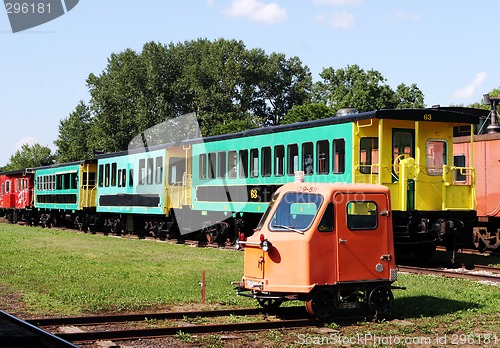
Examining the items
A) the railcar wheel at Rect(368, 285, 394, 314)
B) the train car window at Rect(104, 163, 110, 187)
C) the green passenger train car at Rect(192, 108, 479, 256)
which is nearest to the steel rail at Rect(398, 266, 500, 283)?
the green passenger train car at Rect(192, 108, 479, 256)

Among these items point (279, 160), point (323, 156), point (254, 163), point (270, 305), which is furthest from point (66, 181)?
point (270, 305)

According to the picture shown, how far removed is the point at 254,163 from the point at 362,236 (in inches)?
469

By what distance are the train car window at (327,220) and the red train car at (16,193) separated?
40060 millimetres

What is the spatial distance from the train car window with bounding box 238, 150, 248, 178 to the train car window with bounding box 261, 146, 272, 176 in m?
1.10

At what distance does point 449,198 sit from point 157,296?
9.17 metres

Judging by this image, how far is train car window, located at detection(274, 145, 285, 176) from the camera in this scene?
802 inches

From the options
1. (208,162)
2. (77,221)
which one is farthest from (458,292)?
(77,221)

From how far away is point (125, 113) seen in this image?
2788 inches

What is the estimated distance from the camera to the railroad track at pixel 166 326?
895 centimetres

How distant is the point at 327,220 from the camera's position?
9.98 meters

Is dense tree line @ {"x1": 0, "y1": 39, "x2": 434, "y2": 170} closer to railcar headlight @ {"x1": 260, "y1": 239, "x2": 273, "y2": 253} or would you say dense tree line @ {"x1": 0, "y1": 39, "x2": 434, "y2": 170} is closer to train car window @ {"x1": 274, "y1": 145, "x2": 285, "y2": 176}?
train car window @ {"x1": 274, "y1": 145, "x2": 285, "y2": 176}

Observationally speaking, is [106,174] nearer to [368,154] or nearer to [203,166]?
[203,166]

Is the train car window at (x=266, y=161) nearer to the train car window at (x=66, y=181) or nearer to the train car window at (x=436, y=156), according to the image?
the train car window at (x=436, y=156)

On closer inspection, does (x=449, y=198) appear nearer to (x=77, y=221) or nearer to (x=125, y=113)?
(x=77, y=221)
